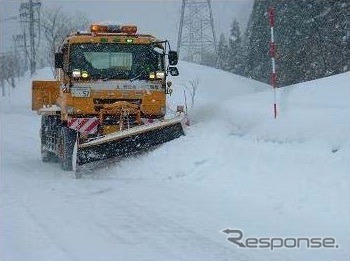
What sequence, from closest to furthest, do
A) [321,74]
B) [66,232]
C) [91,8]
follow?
[66,232] → [321,74] → [91,8]

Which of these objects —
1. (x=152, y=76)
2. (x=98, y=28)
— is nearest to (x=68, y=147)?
(x=152, y=76)

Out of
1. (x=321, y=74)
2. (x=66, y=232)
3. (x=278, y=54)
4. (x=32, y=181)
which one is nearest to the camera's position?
(x=66, y=232)

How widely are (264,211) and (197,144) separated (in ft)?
9.87

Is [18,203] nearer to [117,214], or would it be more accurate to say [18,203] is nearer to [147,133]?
[117,214]

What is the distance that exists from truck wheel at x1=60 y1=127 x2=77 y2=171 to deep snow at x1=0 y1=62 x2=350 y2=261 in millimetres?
328

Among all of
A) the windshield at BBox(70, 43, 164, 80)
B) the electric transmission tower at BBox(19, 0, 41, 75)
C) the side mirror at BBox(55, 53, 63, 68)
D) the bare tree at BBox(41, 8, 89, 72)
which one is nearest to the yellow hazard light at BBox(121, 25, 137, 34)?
the windshield at BBox(70, 43, 164, 80)

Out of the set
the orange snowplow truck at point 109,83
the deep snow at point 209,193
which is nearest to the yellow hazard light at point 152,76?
the orange snowplow truck at point 109,83

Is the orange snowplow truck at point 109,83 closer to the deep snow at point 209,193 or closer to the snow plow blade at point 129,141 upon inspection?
the snow plow blade at point 129,141

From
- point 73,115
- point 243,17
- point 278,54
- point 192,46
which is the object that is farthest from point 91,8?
point 73,115

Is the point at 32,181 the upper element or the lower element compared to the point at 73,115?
lower

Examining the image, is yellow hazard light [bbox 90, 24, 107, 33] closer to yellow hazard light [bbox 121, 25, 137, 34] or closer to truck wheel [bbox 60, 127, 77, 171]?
yellow hazard light [bbox 121, 25, 137, 34]

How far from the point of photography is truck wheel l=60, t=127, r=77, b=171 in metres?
10.7

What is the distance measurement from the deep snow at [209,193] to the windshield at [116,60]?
4.55 feet

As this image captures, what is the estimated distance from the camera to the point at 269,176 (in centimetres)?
727
